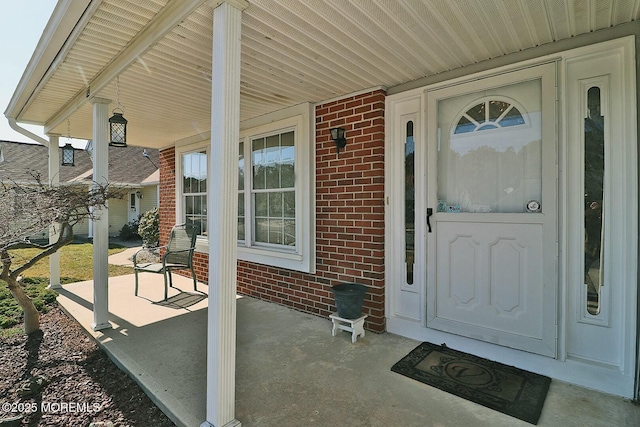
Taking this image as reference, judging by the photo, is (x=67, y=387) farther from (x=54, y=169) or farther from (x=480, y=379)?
(x=54, y=169)

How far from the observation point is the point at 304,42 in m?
2.40

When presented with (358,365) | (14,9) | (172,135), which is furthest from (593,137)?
(172,135)

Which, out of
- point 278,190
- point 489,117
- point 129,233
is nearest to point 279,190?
point 278,190

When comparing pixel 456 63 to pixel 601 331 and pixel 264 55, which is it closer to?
pixel 264 55

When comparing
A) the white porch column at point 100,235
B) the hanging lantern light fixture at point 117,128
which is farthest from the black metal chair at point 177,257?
the hanging lantern light fixture at point 117,128

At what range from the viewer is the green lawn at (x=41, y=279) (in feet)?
12.3

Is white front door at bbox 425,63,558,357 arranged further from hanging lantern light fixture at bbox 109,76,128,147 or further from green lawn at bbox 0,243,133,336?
green lawn at bbox 0,243,133,336

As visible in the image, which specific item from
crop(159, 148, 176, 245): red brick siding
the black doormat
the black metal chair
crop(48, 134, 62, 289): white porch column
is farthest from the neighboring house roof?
the black doormat

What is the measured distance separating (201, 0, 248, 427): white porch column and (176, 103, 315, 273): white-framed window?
6.75 ft

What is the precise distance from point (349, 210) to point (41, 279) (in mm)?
5965

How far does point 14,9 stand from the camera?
8.89ft

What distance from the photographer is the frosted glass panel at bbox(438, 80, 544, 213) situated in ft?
8.52

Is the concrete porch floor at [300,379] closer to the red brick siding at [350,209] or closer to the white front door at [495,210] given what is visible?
the red brick siding at [350,209]

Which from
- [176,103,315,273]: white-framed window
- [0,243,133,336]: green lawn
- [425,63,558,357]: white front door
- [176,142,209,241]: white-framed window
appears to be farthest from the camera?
[176,142,209,241]: white-framed window
